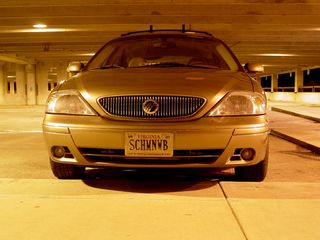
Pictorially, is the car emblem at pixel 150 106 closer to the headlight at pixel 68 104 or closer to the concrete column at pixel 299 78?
the headlight at pixel 68 104

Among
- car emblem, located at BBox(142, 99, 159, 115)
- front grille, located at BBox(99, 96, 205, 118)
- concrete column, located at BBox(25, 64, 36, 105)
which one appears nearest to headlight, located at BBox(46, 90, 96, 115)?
front grille, located at BBox(99, 96, 205, 118)

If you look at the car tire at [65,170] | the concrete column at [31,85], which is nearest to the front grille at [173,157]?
the car tire at [65,170]

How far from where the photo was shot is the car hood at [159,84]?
340 cm

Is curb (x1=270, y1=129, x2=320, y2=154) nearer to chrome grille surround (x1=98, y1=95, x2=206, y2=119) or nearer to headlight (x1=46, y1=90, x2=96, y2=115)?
chrome grille surround (x1=98, y1=95, x2=206, y2=119)

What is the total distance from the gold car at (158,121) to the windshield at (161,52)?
0.86 metres

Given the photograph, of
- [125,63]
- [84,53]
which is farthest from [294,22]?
[84,53]

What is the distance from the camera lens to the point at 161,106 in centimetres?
337

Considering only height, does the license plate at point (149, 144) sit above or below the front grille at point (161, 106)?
below

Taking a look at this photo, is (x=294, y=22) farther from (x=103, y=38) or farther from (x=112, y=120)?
(x=112, y=120)

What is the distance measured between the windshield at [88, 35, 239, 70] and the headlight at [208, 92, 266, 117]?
3.42 ft

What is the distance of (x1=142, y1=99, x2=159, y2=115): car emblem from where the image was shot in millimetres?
3361

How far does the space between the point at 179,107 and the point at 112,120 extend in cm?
55

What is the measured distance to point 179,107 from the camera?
337 centimetres

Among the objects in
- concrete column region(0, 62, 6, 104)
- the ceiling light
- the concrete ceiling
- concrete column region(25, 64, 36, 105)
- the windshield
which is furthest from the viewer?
concrete column region(0, 62, 6, 104)
